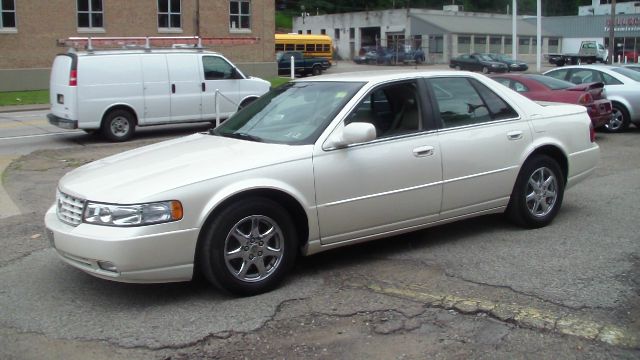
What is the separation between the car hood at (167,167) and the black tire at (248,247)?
0.99 feet

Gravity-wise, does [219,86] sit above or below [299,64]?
below

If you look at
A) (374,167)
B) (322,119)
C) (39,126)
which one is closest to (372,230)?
(374,167)

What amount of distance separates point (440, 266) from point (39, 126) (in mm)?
14572

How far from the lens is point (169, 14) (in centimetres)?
3466

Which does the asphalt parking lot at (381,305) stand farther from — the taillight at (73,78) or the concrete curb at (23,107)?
the concrete curb at (23,107)

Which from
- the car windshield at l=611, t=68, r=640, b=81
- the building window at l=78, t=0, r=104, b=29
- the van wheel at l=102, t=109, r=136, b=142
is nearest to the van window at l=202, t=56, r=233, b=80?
the van wheel at l=102, t=109, r=136, b=142

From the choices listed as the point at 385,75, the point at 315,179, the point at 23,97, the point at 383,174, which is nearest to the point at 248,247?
the point at 315,179

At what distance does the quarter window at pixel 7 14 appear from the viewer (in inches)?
1162

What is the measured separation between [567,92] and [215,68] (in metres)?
7.62

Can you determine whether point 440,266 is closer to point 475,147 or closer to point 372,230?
point 372,230

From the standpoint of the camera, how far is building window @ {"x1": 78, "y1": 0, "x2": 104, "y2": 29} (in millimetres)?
31844

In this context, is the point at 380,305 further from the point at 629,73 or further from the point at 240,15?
the point at 240,15

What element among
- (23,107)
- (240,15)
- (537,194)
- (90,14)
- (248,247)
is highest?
(240,15)

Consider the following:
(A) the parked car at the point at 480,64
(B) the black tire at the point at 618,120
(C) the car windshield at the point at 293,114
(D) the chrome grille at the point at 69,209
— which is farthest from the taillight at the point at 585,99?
(A) the parked car at the point at 480,64
